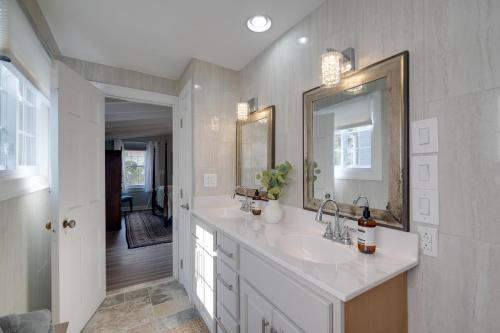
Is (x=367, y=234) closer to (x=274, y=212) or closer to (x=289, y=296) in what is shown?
(x=289, y=296)

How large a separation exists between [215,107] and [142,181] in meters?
5.61

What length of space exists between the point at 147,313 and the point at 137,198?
5.27 metres

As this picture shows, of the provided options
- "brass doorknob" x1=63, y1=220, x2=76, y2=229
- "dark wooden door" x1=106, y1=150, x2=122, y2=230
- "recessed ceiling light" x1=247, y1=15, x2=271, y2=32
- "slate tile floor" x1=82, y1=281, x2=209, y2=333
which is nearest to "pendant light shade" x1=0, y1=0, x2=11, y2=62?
"brass doorknob" x1=63, y1=220, x2=76, y2=229

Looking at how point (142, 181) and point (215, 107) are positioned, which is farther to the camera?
point (142, 181)

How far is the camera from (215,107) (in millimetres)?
2188

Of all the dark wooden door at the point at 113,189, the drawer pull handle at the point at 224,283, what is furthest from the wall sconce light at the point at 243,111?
the dark wooden door at the point at 113,189

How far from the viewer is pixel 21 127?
4.71 ft

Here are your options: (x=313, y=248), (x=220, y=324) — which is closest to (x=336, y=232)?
(x=313, y=248)

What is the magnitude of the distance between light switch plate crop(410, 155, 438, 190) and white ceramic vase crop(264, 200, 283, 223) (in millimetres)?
850

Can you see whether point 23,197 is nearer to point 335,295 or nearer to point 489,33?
point 335,295

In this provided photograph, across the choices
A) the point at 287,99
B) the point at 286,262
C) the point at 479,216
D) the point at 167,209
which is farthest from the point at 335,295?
the point at 167,209

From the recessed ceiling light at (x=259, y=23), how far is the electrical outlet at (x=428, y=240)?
5.12ft

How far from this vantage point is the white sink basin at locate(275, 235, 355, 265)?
44.2 inches

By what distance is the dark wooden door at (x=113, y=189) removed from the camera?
4.39 metres
